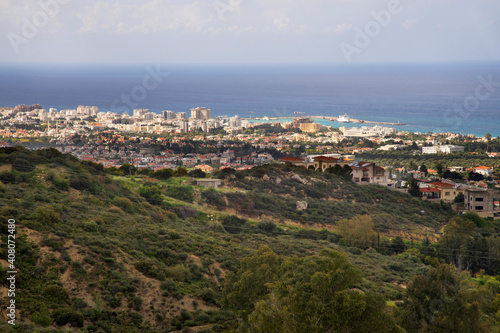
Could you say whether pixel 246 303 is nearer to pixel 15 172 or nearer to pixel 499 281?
pixel 499 281

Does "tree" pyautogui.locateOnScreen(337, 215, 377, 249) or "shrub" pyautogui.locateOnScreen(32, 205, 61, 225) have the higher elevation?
"shrub" pyautogui.locateOnScreen(32, 205, 61, 225)

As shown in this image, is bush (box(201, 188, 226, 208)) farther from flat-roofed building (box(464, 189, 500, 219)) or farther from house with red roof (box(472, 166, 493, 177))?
house with red roof (box(472, 166, 493, 177))

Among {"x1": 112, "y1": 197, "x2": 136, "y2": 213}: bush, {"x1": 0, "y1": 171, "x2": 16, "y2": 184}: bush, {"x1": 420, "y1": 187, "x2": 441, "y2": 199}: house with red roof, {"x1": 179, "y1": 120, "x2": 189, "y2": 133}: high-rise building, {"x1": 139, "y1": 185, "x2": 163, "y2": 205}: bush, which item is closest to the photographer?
{"x1": 0, "y1": 171, "x2": 16, "y2": 184}: bush

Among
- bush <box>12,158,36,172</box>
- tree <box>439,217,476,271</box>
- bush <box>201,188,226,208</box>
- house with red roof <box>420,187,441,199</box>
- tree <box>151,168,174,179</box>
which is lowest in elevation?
tree <box>439,217,476,271</box>

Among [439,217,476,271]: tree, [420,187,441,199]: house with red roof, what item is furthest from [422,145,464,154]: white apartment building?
[439,217,476,271]: tree

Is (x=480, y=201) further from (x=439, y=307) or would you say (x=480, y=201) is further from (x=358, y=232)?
(x=439, y=307)

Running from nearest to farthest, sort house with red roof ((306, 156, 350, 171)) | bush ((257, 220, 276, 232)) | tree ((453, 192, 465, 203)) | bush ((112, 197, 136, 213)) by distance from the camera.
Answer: bush ((112, 197, 136, 213)) < bush ((257, 220, 276, 232)) < tree ((453, 192, 465, 203)) < house with red roof ((306, 156, 350, 171))

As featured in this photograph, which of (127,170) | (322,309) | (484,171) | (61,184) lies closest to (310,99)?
(484,171)

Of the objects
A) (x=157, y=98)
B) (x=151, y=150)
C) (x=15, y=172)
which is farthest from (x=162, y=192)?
(x=157, y=98)
